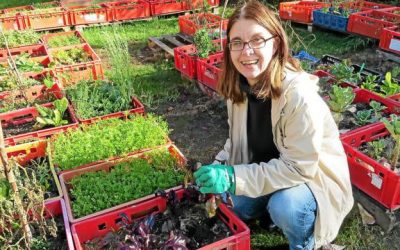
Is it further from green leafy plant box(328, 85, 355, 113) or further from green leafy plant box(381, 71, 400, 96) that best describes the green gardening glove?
green leafy plant box(381, 71, 400, 96)

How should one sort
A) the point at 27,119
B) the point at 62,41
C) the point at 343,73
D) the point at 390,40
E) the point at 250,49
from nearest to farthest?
1. the point at 250,49
2. the point at 27,119
3. the point at 343,73
4. the point at 390,40
5. the point at 62,41

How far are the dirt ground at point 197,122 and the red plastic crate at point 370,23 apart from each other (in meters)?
0.70

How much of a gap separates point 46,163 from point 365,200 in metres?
2.35

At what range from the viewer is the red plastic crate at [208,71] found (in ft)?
14.4

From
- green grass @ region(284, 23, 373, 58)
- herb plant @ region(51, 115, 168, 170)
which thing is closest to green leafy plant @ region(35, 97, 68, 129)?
herb plant @ region(51, 115, 168, 170)

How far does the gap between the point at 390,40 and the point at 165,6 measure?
4485 mm

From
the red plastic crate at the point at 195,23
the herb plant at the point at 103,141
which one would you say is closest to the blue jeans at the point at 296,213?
the herb plant at the point at 103,141

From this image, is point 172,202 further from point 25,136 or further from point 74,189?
point 25,136

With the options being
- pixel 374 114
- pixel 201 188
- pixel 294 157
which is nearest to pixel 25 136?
pixel 201 188

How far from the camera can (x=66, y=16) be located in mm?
7422

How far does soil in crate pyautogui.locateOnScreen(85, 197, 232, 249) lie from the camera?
2.17 m

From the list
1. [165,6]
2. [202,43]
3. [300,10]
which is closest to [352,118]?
[202,43]

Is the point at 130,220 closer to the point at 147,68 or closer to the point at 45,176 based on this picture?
the point at 45,176

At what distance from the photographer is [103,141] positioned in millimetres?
3041
